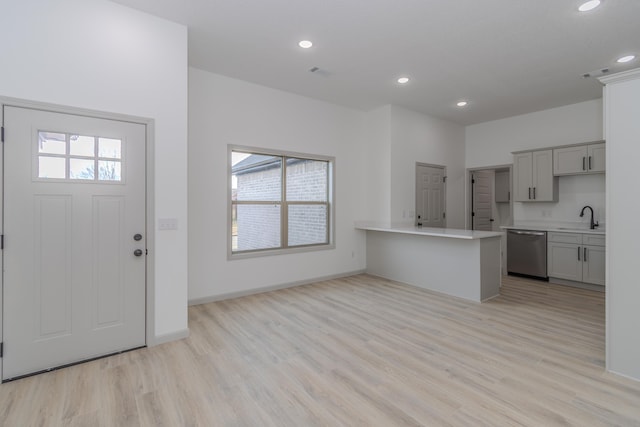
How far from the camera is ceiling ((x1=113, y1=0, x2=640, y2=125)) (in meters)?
2.83

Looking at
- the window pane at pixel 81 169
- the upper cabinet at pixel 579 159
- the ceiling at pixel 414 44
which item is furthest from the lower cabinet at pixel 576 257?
the window pane at pixel 81 169

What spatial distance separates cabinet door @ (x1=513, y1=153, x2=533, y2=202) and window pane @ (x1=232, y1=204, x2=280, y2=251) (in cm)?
448

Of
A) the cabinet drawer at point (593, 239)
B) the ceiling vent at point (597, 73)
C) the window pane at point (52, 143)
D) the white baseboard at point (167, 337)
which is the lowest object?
the white baseboard at point (167, 337)

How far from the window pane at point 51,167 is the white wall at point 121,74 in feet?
1.51

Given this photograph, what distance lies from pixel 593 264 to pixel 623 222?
3.18 meters

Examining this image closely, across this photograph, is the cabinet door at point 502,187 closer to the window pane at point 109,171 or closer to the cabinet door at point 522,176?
the cabinet door at point 522,176

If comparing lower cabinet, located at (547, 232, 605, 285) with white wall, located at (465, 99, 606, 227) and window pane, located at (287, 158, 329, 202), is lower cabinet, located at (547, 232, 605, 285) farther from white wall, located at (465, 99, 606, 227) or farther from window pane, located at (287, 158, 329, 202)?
window pane, located at (287, 158, 329, 202)

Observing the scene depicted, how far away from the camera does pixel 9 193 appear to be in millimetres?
2352

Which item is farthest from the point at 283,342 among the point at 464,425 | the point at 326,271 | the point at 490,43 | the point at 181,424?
the point at 490,43

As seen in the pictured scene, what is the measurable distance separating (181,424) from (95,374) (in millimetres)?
1073

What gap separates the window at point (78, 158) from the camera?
2480 millimetres

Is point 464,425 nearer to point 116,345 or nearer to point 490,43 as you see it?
point 116,345

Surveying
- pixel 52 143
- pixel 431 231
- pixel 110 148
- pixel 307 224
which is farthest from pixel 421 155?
pixel 52 143

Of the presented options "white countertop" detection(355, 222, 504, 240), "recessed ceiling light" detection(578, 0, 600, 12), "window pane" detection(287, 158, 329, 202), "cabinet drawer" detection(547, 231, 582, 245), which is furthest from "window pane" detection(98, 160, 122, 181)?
"cabinet drawer" detection(547, 231, 582, 245)
